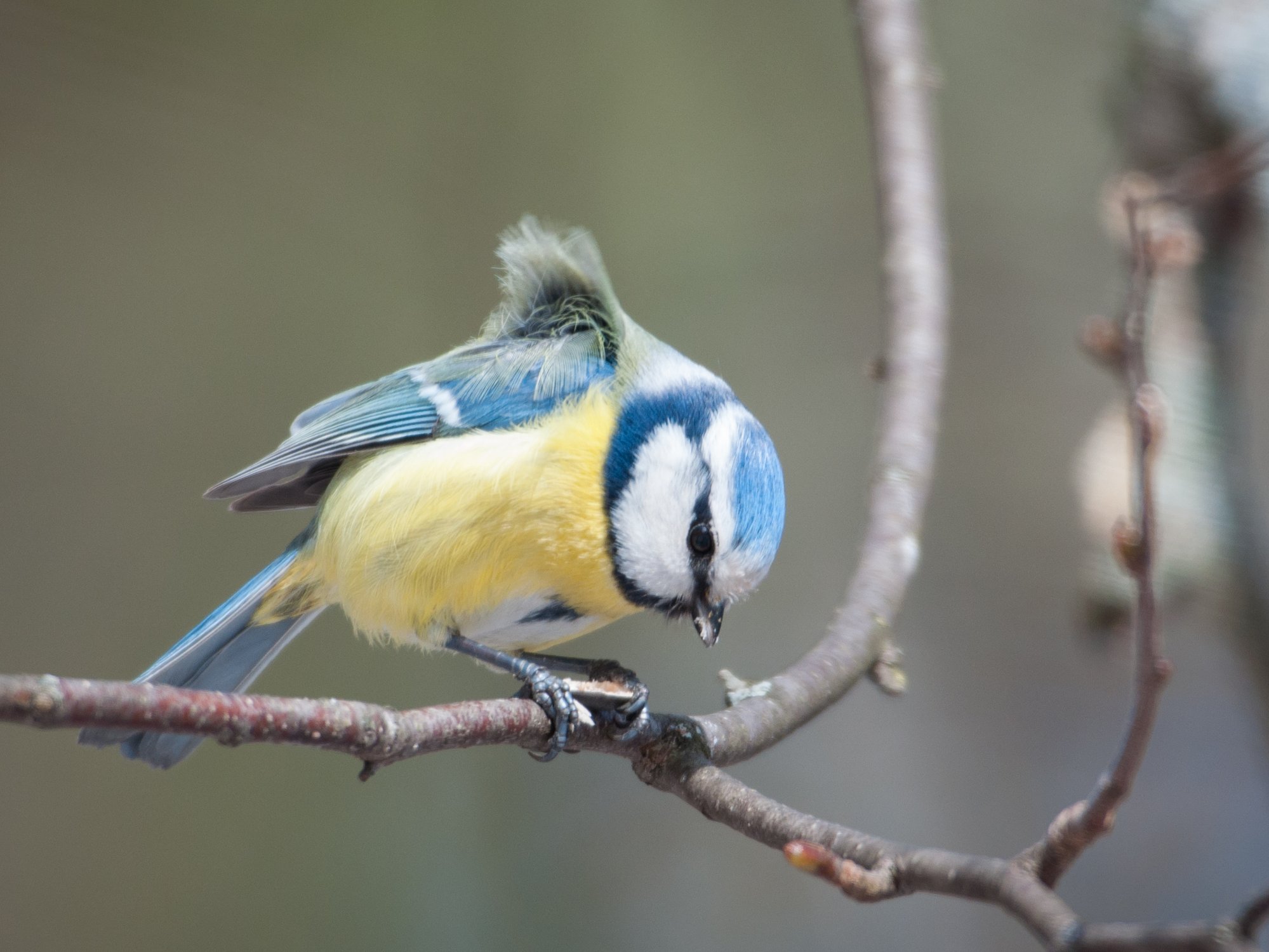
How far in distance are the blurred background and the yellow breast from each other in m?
0.79

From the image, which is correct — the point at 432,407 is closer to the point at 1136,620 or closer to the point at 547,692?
the point at 547,692

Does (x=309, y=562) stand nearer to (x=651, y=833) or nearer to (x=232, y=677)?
(x=232, y=677)

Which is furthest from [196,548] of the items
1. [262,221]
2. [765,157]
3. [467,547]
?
[765,157]

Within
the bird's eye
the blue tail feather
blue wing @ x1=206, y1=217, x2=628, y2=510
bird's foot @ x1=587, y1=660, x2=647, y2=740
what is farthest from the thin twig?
the blue tail feather

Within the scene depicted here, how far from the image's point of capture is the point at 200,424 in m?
1.86

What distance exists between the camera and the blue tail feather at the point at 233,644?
951mm

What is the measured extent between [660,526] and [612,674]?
14cm

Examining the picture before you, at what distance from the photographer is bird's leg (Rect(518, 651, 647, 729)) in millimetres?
697

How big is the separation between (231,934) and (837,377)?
1608 mm

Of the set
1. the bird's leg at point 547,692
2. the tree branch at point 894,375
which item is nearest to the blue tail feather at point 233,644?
the bird's leg at point 547,692

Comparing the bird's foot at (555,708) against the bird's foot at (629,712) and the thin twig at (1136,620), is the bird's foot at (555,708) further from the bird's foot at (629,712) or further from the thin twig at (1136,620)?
the thin twig at (1136,620)

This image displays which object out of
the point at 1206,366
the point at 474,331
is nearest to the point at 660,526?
the point at 1206,366

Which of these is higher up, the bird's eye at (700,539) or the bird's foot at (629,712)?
the bird's eye at (700,539)

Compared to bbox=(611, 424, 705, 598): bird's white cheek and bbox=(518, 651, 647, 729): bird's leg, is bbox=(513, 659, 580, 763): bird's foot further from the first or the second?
bbox=(611, 424, 705, 598): bird's white cheek
